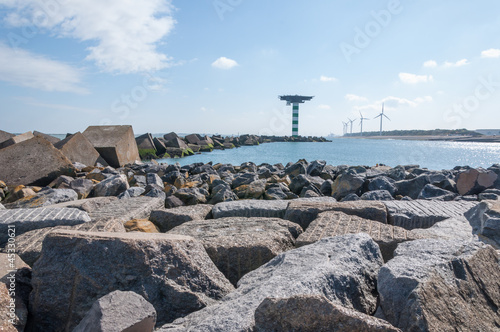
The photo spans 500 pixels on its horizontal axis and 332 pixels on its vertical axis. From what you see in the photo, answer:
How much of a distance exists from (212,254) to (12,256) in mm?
1284

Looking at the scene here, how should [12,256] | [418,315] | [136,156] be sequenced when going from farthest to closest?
1. [136,156]
2. [12,256]
3. [418,315]

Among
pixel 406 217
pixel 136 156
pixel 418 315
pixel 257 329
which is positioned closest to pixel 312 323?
pixel 257 329

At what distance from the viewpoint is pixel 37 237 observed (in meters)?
2.60

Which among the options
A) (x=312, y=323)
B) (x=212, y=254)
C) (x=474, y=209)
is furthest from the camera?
(x=474, y=209)

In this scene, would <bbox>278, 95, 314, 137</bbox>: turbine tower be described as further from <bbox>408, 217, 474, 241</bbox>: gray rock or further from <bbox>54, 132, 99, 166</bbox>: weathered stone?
<bbox>408, 217, 474, 241</bbox>: gray rock

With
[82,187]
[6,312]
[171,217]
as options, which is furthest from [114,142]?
[6,312]

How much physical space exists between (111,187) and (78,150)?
18.3 feet

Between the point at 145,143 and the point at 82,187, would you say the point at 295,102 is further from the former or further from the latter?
the point at 82,187

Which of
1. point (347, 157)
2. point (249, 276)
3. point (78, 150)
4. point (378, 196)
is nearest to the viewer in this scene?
point (249, 276)

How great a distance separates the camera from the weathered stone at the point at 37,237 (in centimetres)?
236

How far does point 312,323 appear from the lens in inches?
52.1

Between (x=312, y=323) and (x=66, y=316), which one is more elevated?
(x=312, y=323)

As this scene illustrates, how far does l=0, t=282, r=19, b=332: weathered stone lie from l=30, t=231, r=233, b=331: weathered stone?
0.42 feet

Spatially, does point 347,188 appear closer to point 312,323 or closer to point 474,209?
point 474,209
